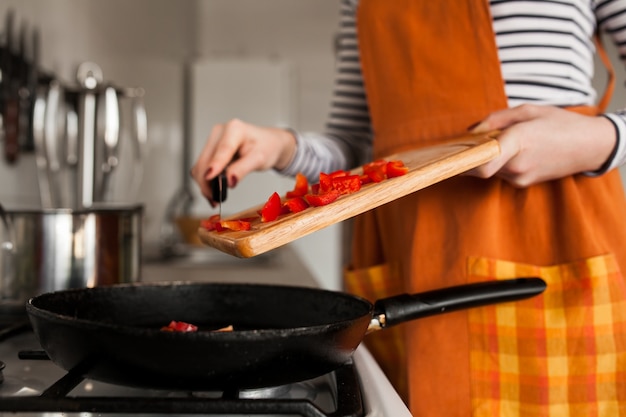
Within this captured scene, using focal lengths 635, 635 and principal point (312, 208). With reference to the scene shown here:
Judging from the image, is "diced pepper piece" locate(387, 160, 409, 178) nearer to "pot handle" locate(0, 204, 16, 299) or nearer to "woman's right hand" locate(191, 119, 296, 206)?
"woman's right hand" locate(191, 119, 296, 206)

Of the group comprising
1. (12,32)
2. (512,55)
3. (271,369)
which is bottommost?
(271,369)

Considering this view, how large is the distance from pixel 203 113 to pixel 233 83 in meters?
0.25

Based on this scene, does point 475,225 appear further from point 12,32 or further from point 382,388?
point 12,32

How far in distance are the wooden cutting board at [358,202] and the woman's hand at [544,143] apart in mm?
27

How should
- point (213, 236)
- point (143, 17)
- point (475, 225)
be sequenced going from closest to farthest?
point (213, 236)
point (475, 225)
point (143, 17)

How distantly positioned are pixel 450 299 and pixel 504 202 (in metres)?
0.17

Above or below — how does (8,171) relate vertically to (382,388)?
above

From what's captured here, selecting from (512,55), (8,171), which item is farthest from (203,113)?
(512,55)

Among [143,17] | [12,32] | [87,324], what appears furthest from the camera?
[143,17]

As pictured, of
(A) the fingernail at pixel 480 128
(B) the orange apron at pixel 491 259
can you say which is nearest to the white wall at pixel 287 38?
(B) the orange apron at pixel 491 259

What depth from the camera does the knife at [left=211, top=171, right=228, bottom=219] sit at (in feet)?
2.39

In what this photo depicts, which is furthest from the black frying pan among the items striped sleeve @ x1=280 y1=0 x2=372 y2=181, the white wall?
the white wall

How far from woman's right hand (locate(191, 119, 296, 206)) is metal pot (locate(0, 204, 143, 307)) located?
16cm

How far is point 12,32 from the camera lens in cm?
131
